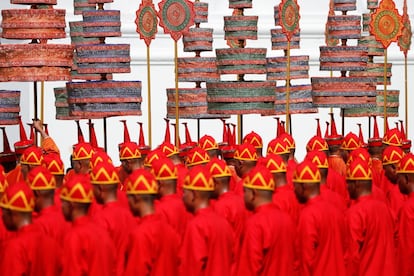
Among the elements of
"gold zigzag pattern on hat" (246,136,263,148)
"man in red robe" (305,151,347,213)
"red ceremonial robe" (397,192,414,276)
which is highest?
"gold zigzag pattern on hat" (246,136,263,148)

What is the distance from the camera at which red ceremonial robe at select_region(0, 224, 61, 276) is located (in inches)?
417

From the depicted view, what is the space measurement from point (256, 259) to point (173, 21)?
6.48 m

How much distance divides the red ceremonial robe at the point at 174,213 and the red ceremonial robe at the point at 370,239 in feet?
4.65

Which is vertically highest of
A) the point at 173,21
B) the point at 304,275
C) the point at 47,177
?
the point at 173,21

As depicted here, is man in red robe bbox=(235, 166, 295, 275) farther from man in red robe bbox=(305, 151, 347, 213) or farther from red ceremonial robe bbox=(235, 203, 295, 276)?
man in red robe bbox=(305, 151, 347, 213)

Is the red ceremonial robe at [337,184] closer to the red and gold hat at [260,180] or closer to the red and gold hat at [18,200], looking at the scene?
the red and gold hat at [260,180]

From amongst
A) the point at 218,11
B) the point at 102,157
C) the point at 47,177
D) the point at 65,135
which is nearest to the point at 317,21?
the point at 218,11

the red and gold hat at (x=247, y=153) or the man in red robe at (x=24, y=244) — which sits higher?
the red and gold hat at (x=247, y=153)

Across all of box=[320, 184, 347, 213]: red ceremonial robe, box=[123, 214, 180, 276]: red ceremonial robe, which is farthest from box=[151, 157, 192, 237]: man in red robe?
box=[320, 184, 347, 213]: red ceremonial robe

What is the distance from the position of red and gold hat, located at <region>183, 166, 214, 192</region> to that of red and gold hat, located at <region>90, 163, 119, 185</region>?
0.69 meters

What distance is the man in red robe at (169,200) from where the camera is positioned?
40.0 feet

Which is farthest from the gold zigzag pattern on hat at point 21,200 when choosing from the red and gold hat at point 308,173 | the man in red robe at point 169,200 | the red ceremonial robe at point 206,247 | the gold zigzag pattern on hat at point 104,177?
the red and gold hat at point 308,173

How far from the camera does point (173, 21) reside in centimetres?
1747

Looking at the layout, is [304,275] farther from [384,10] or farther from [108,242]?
[384,10]
